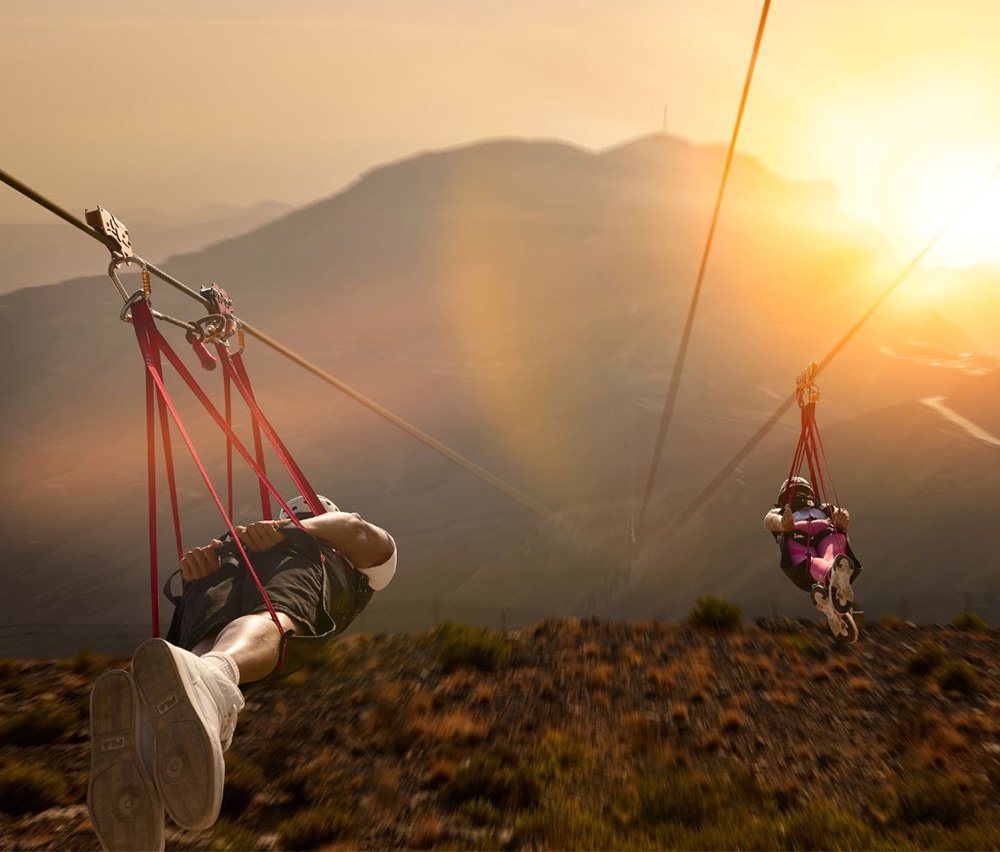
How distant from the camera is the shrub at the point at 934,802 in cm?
560

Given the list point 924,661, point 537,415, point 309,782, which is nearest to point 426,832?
point 309,782

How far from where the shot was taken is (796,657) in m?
10.5

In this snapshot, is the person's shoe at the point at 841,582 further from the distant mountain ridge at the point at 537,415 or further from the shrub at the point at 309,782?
the distant mountain ridge at the point at 537,415

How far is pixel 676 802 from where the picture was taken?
5.73 meters

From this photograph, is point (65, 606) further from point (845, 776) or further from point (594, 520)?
point (845, 776)

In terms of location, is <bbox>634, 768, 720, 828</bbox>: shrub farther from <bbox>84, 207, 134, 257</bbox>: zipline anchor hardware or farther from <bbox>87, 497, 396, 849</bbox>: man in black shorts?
<bbox>84, 207, 134, 257</bbox>: zipline anchor hardware

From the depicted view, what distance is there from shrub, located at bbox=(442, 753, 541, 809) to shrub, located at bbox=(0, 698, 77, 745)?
12.5 feet

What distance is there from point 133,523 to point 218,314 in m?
121

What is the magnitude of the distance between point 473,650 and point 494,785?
344cm

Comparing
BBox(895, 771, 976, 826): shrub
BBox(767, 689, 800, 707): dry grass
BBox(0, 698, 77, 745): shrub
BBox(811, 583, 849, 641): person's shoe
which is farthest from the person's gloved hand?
BBox(811, 583, 849, 641): person's shoe

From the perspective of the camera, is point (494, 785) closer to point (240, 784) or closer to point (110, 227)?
point (240, 784)

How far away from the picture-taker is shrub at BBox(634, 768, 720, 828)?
219 inches

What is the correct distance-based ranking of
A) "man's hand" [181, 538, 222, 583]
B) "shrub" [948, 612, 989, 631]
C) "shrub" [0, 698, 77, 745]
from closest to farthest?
"man's hand" [181, 538, 222, 583] < "shrub" [0, 698, 77, 745] < "shrub" [948, 612, 989, 631]

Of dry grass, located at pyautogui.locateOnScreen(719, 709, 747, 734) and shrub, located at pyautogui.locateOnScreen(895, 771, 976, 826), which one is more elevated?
shrub, located at pyautogui.locateOnScreen(895, 771, 976, 826)
